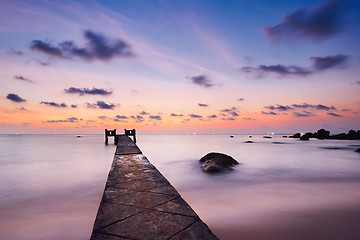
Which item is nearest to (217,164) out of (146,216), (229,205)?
(229,205)

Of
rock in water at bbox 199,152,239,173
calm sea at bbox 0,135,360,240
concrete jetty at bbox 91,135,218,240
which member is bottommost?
calm sea at bbox 0,135,360,240

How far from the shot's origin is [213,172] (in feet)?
37.0

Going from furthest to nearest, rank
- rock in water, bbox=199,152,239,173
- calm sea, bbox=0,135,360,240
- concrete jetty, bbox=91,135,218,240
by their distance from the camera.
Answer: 1. rock in water, bbox=199,152,239,173
2. calm sea, bbox=0,135,360,240
3. concrete jetty, bbox=91,135,218,240

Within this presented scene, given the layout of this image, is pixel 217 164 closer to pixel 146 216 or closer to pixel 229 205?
pixel 229 205

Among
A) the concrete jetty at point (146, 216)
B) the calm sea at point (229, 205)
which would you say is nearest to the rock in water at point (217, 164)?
the calm sea at point (229, 205)

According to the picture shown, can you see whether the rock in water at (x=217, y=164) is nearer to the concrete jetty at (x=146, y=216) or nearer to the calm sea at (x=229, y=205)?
the calm sea at (x=229, y=205)

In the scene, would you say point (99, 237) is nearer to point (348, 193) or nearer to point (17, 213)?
point (17, 213)

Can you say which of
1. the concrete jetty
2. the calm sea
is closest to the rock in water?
the calm sea

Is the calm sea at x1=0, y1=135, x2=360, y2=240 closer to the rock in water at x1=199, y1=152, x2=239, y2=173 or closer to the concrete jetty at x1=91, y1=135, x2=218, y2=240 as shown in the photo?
the rock in water at x1=199, y1=152, x2=239, y2=173

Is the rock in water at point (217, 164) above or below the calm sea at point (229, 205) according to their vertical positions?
above

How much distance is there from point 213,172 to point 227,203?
14.0 feet

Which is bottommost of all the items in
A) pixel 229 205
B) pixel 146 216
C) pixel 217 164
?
pixel 229 205

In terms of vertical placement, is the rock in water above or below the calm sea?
above

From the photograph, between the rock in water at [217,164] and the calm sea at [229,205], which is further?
the rock in water at [217,164]
